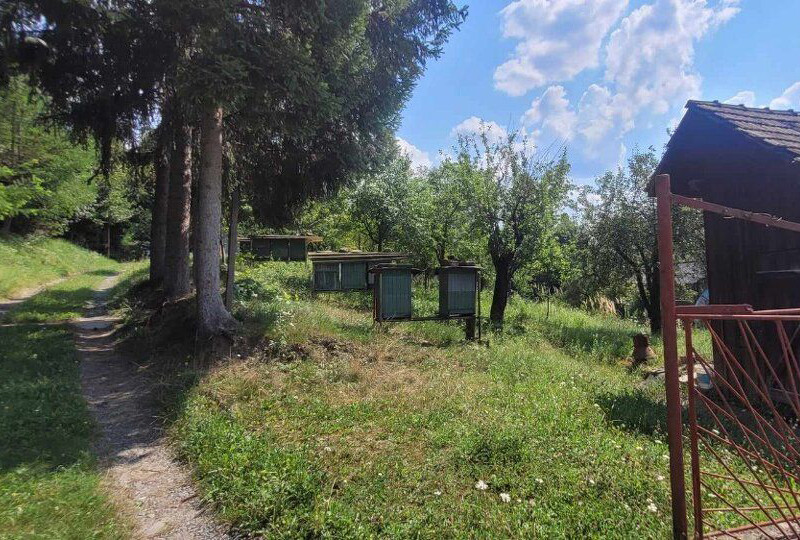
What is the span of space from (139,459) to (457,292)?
23.9 feet

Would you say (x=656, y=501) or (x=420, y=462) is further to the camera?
(x=420, y=462)

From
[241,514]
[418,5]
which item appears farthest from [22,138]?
[241,514]

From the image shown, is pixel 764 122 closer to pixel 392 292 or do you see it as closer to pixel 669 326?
pixel 669 326

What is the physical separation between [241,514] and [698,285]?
926 inches

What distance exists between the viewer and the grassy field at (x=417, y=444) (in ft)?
11.1

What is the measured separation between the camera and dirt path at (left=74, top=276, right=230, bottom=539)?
352 centimetres

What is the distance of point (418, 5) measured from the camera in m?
9.02

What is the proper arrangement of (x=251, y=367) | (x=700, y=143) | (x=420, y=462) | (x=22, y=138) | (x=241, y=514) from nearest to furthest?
(x=241, y=514), (x=420, y=462), (x=251, y=367), (x=700, y=143), (x=22, y=138)

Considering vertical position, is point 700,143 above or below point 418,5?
below

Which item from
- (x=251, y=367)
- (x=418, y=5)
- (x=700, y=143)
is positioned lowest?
(x=251, y=367)

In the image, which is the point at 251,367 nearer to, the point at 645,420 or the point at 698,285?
the point at 645,420

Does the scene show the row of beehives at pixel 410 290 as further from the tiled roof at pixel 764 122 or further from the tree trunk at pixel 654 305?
the tree trunk at pixel 654 305

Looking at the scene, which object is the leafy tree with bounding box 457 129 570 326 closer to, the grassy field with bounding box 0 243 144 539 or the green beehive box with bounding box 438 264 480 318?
the green beehive box with bounding box 438 264 480 318

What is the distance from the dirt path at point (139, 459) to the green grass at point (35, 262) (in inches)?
A: 477
